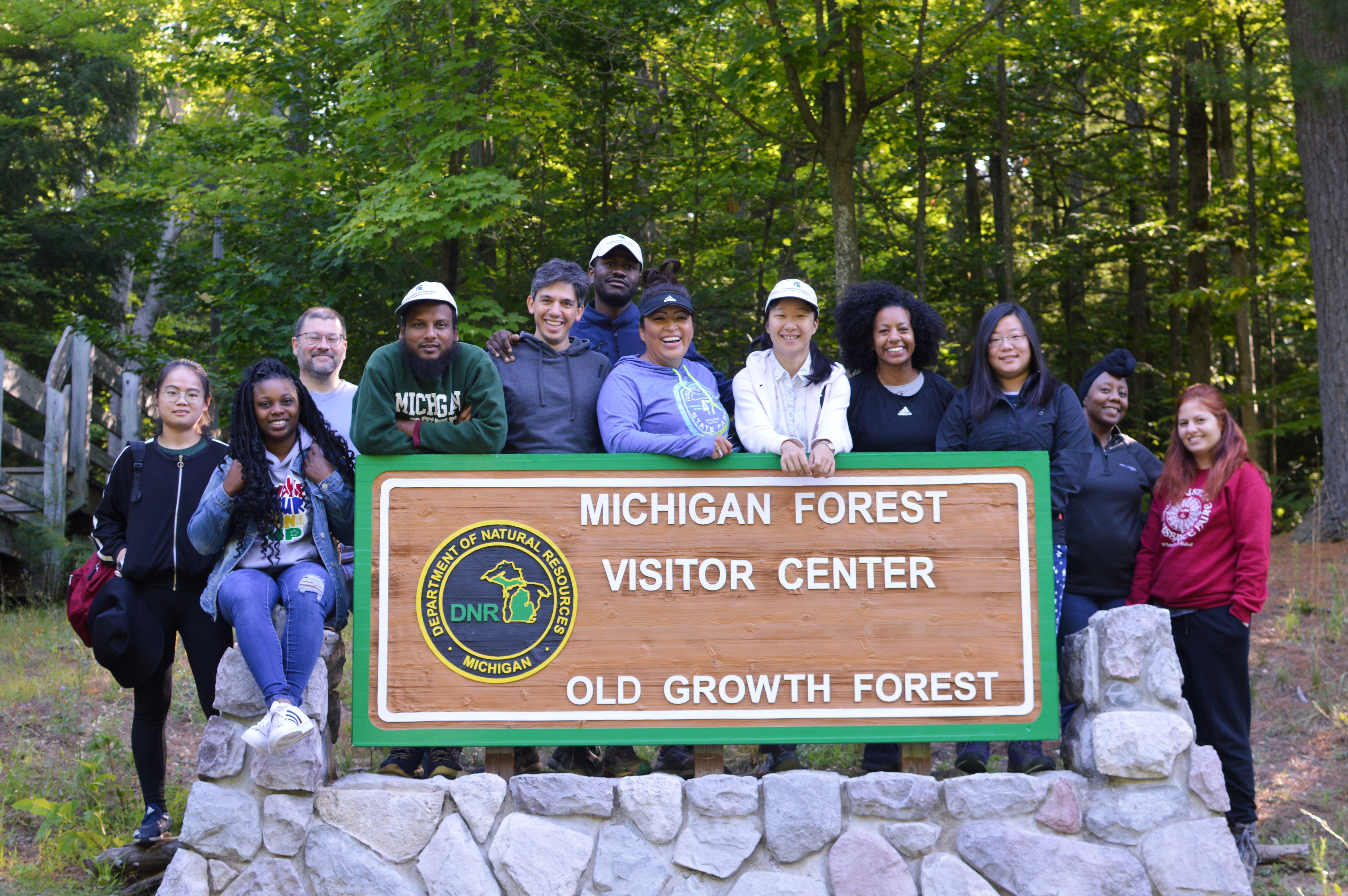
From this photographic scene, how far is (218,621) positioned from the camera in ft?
13.1

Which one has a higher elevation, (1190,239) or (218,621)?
(1190,239)

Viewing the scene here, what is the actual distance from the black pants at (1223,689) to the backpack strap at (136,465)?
4.01 metres

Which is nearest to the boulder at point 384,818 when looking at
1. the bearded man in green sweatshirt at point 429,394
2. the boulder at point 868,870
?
the bearded man in green sweatshirt at point 429,394

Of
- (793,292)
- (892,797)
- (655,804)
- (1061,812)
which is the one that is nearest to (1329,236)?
(793,292)

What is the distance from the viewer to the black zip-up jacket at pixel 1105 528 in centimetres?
408

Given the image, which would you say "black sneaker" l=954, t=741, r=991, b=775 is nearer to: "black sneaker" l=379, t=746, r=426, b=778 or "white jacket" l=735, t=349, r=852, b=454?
"white jacket" l=735, t=349, r=852, b=454

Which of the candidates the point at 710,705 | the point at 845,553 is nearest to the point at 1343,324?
the point at 845,553

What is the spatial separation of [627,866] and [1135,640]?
6.36 ft

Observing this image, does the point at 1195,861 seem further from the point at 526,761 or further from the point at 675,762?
the point at 526,761

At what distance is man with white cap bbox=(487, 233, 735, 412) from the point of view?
4.57 metres

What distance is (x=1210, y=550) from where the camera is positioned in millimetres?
3963

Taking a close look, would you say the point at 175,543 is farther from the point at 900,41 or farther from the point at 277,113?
the point at 277,113

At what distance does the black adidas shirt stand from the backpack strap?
2747 mm

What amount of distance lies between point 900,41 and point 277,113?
881 cm
